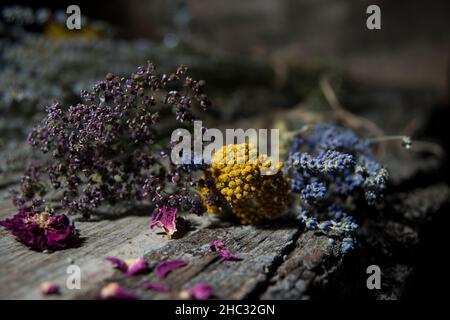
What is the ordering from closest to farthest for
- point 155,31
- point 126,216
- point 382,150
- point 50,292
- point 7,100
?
point 50,292
point 126,216
point 7,100
point 382,150
point 155,31

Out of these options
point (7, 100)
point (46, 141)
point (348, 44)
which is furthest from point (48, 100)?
point (348, 44)

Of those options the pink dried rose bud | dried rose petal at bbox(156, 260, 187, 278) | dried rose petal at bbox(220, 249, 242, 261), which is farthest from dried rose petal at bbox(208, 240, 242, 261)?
the pink dried rose bud

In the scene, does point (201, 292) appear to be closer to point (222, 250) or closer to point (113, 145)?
point (222, 250)

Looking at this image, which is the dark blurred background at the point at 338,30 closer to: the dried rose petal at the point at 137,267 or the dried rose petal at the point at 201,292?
the dried rose petal at the point at 137,267

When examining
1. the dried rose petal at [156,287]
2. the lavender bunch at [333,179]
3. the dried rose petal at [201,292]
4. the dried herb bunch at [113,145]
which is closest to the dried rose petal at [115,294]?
the dried rose petal at [156,287]

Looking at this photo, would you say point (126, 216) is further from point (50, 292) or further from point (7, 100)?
point (7, 100)

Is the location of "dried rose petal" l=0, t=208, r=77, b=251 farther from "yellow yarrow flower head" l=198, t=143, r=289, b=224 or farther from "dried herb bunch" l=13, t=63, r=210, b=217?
"yellow yarrow flower head" l=198, t=143, r=289, b=224
